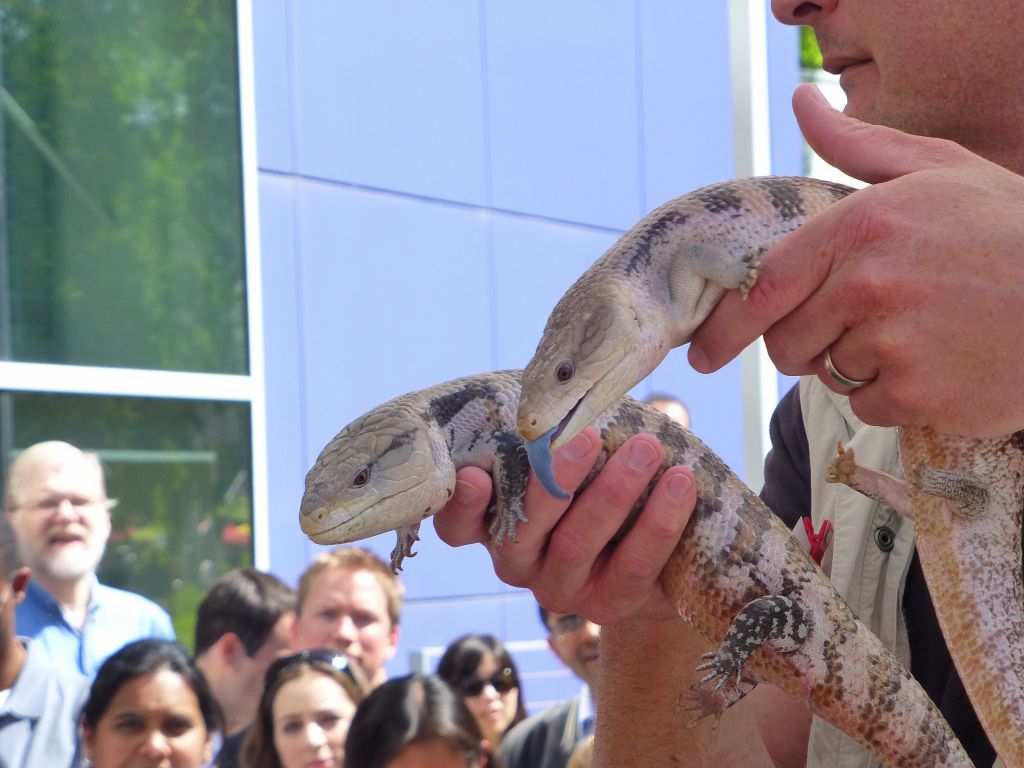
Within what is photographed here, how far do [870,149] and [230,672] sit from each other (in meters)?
4.87

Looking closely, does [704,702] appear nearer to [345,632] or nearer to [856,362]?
[856,362]

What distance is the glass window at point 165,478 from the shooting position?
7691 millimetres

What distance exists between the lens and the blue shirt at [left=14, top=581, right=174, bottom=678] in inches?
222

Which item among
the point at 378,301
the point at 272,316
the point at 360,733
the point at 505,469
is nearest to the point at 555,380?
the point at 505,469

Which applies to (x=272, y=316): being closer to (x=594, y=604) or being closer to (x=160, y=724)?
(x=160, y=724)

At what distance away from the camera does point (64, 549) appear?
→ 19.1 ft

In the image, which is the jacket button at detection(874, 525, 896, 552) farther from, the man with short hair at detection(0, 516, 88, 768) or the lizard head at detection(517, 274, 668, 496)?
the man with short hair at detection(0, 516, 88, 768)

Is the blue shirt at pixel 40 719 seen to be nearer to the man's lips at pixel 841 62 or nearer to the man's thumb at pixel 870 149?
the man's lips at pixel 841 62

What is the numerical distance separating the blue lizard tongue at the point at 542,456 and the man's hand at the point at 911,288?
37cm

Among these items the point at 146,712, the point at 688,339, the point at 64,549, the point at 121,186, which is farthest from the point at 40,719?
the point at 121,186

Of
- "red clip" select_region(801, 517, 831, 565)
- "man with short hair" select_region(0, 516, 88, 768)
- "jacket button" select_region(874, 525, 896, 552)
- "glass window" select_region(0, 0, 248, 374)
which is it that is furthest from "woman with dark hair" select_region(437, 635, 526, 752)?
"jacket button" select_region(874, 525, 896, 552)

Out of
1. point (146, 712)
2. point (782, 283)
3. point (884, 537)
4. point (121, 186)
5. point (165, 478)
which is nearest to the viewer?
point (782, 283)

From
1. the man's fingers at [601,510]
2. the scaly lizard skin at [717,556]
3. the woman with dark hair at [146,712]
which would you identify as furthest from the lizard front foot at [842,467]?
the woman with dark hair at [146,712]

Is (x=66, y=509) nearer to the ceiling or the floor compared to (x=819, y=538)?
nearer to the ceiling
